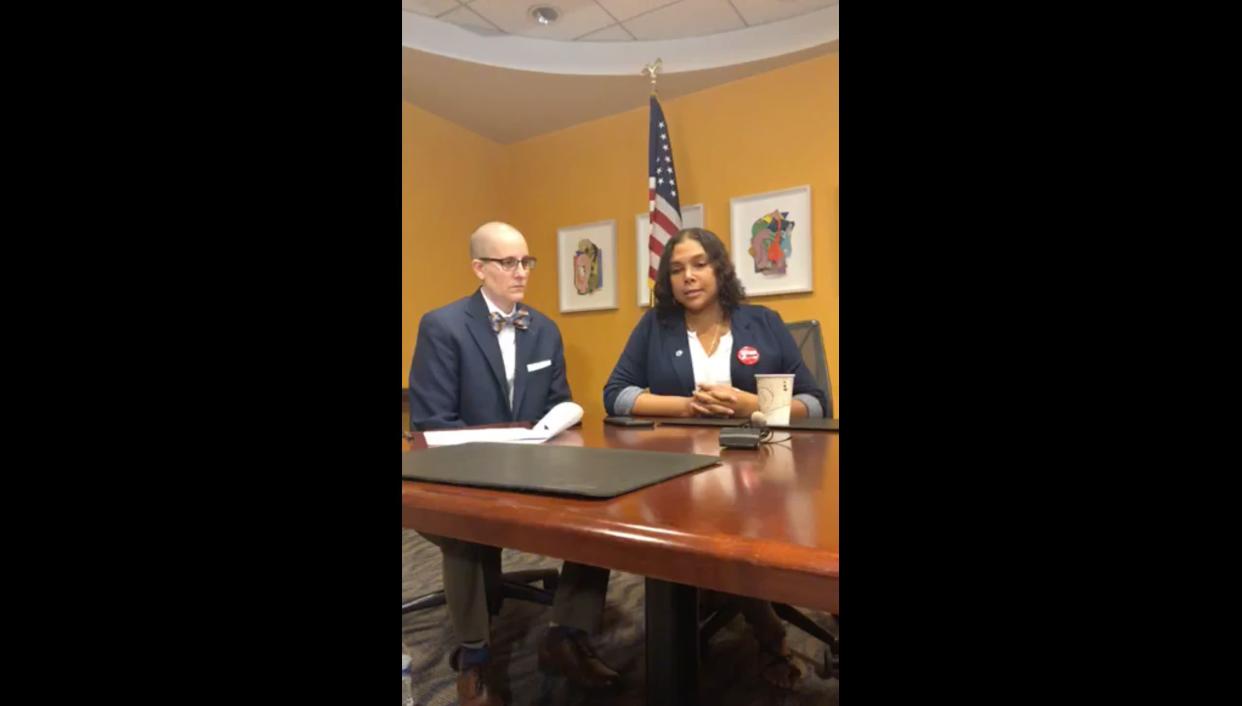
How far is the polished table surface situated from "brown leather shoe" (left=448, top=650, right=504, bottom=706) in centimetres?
74

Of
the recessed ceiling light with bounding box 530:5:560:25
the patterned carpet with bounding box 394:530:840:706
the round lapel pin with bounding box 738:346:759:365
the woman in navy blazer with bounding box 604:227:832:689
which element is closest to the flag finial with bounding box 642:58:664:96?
the recessed ceiling light with bounding box 530:5:560:25

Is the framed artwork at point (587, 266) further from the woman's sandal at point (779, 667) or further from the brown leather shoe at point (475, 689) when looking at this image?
the brown leather shoe at point (475, 689)

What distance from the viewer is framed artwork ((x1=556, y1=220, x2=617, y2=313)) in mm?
3744

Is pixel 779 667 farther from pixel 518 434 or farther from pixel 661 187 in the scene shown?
pixel 661 187

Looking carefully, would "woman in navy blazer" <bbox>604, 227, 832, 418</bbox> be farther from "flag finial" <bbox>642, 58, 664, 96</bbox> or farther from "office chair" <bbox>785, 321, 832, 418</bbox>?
"flag finial" <bbox>642, 58, 664, 96</bbox>

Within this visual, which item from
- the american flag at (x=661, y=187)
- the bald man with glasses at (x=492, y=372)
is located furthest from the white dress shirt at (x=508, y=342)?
the american flag at (x=661, y=187)

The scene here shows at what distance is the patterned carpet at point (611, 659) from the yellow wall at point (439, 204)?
1.84 m

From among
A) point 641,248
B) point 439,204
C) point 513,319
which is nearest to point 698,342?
point 513,319
